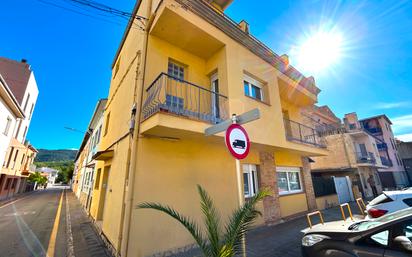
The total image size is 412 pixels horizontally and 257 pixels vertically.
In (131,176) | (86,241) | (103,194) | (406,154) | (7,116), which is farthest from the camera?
(406,154)

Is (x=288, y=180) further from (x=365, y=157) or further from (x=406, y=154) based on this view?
(x=406, y=154)

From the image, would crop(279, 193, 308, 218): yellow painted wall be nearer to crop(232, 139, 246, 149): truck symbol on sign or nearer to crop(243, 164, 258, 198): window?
crop(243, 164, 258, 198): window

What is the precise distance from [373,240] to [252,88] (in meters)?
6.16

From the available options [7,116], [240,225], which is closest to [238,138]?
[240,225]

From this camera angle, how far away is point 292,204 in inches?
352

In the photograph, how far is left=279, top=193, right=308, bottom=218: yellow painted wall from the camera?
8466 millimetres

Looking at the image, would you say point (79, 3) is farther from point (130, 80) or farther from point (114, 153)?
point (114, 153)

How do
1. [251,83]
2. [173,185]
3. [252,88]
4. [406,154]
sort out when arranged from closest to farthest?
1. [173,185]
2. [251,83]
3. [252,88]
4. [406,154]

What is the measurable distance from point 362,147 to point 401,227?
2346 centimetres

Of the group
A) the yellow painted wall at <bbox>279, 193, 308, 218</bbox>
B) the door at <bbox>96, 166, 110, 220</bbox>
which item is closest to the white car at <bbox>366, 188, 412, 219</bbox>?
the yellow painted wall at <bbox>279, 193, 308, 218</bbox>

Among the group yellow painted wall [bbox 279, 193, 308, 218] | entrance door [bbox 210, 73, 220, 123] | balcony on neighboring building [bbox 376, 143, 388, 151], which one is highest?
balcony on neighboring building [bbox 376, 143, 388, 151]

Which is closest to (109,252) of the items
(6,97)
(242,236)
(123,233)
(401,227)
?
(123,233)

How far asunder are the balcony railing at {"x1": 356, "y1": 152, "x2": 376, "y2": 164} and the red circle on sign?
20.8m

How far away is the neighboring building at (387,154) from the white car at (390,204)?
995 inches
